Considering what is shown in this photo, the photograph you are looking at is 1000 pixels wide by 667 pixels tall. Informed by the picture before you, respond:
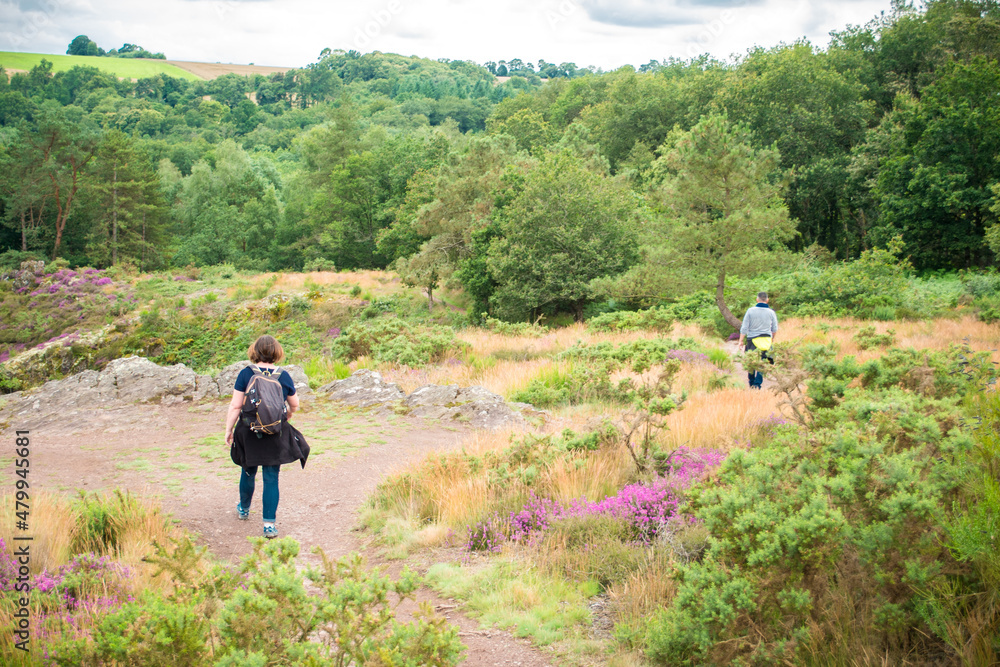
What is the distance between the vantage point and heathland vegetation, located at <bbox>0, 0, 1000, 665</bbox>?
3.03m

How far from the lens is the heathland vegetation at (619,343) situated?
9.93ft

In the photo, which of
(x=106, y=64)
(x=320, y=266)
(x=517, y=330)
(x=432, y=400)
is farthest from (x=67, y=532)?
(x=106, y=64)

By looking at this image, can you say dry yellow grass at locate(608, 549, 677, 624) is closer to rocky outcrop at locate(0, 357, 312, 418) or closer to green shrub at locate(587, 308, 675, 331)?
rocky outcrop at locate(0, 357, 312, 418)

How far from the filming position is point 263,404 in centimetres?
545

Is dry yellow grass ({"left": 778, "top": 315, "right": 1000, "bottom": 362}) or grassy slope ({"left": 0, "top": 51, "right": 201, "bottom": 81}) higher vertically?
grassy slope ({"left": 0, "top": 51, "right": 201, "bottom": 81})

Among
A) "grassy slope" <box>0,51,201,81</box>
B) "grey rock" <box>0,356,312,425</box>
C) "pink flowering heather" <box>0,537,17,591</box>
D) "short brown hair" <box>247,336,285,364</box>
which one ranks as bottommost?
"grey rock" <box>0,356,312,425</box>

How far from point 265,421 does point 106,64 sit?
167m

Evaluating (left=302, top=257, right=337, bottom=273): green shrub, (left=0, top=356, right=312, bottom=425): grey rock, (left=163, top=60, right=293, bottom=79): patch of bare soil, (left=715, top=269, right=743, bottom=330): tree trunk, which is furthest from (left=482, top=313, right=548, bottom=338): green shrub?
(left=163, top=60, right=293, bottom=79): patch of bare soil

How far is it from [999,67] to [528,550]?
35290 millimetres

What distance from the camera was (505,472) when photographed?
19.7 ft

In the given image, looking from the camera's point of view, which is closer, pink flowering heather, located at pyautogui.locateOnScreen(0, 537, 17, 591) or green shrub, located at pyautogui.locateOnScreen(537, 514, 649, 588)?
pink flowering heather, located at pyautogui.locateOnScreen(0, 537, 17, 591)

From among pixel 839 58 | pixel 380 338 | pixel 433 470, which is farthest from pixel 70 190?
pixel 839 58

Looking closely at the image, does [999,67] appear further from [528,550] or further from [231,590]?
[231,590]

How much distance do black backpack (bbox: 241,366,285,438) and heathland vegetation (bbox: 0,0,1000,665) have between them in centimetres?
108
